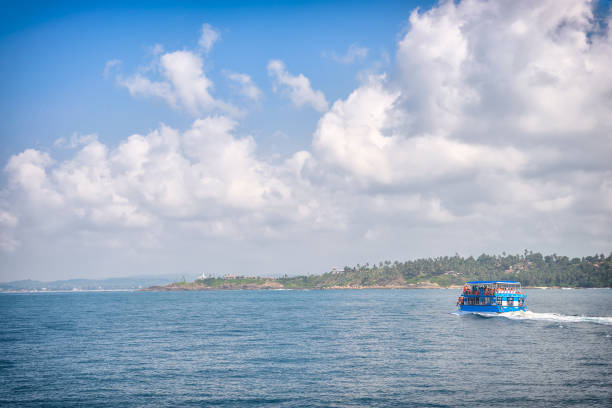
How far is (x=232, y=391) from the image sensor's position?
Result: 5253cm

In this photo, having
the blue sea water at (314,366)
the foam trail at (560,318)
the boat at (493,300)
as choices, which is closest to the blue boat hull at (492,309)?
the boat at (493,300)

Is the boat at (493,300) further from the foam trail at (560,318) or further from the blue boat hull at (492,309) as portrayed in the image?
the foam trail at (560,318)

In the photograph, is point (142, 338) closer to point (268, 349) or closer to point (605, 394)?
point (268, 349)

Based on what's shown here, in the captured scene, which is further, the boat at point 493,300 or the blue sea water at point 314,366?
the boat at point 493,300

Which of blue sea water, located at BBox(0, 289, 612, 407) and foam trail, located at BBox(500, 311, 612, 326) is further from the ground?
blue sea water, located at BBox(0, 289, 612, 407)

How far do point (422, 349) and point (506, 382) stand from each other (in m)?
24.2

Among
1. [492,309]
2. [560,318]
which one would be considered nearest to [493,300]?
[492,309]

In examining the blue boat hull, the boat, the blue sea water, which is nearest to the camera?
the blue sea water

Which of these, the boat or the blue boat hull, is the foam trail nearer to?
the blue boat hull

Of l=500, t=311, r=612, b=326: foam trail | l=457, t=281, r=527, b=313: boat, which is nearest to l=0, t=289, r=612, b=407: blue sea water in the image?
l=500, t=311, r=612, b=326: foam trail

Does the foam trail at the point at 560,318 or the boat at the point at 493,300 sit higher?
the boat at the point at 493,300

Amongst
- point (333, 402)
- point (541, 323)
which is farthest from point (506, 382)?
point (541, 323)

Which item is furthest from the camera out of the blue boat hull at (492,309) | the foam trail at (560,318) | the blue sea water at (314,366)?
the blue boat hull at (492,309)

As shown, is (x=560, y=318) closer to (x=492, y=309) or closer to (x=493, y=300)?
(x=492, y=309)
